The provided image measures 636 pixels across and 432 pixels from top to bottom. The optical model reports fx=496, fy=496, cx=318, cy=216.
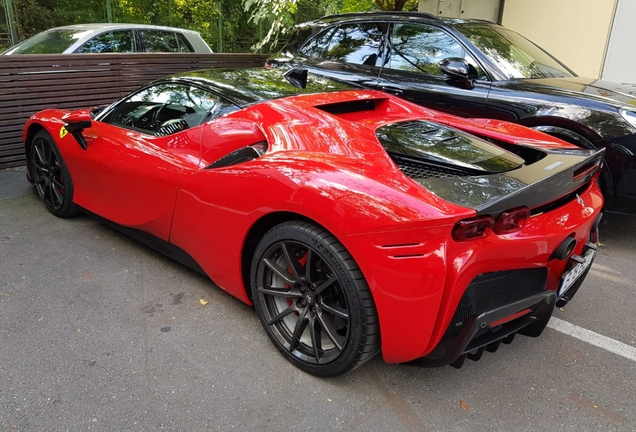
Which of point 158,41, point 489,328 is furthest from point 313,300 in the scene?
point 158,41

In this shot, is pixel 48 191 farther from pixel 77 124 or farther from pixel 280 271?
pixel 280 271

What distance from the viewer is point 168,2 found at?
12.6 metres

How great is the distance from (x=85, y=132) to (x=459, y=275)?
10.0 feet

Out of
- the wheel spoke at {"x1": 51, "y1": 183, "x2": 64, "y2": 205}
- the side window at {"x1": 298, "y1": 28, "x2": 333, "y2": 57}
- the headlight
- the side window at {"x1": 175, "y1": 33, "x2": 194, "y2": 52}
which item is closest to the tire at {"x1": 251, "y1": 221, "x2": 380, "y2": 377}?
the wheel spoke at {"x1": 51, "y1": 183, "x2": 64, "y2": 205}

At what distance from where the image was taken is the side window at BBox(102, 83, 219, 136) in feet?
10.5

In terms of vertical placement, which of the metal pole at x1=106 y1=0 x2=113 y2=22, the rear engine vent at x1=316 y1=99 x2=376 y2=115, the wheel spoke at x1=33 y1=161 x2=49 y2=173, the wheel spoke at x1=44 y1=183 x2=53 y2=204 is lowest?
the wheel spoke at x1=44 y1=183 x2=53 y2=204

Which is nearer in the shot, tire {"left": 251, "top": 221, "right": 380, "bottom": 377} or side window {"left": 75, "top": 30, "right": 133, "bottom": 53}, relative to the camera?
tire {"left": 251, "top": 221, "right": 380, "bottom": 377}

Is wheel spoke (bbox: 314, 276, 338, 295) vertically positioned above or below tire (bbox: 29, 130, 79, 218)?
above

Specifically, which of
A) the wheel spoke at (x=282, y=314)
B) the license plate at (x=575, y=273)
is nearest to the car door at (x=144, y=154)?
the wheel spoke at (x=282, y=314)

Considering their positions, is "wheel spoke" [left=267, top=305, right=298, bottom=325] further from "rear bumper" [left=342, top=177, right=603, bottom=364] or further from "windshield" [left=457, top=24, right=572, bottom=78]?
"windshield" [left=457, top=24, right=572, bottom=78]

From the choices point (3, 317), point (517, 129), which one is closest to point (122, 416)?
point (3, 317)

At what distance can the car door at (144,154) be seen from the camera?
A: 3.06 m

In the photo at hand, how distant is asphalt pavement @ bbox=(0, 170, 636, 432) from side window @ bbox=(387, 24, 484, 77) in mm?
2661

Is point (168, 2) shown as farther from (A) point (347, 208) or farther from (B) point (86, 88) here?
(A) point (347, 208)
